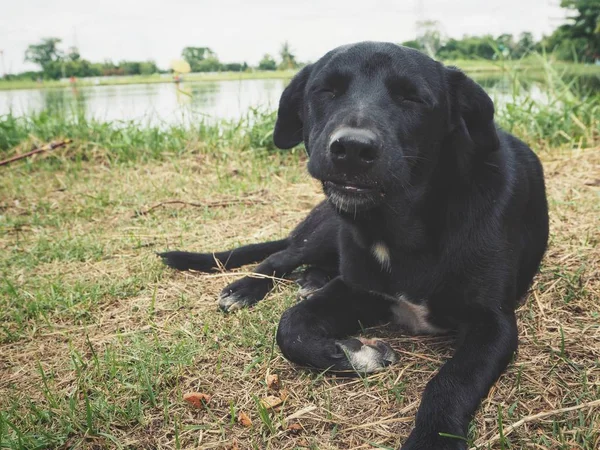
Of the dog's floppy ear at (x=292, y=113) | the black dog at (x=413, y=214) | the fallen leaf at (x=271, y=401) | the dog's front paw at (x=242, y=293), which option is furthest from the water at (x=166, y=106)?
the fallen leaf at (x=271, y=401)

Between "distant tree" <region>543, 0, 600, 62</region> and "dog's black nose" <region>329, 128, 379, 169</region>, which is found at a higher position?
"distant tree" <region>543, 0, 600, 62</region>

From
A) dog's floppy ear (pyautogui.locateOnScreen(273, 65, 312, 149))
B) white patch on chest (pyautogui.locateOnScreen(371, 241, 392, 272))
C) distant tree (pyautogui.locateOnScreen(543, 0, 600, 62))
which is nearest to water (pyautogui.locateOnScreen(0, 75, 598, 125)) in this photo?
dog's floppy ear (pyautogui.locateOnScreen(273, 65, 312, 149))

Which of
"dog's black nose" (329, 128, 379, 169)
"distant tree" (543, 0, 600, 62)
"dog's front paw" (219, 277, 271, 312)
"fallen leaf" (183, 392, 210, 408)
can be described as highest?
"distant tree" (543, 0, 600, 62)

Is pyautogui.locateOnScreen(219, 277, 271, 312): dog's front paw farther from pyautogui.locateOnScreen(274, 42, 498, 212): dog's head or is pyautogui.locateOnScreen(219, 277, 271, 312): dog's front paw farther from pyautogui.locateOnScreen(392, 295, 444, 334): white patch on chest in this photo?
pyautogui.locateOnScreen(274, 42, 498, 212): dog's head

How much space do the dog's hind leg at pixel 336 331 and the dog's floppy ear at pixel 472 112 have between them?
30.8 inches

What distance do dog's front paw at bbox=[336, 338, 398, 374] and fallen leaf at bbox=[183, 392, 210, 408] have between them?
54cm

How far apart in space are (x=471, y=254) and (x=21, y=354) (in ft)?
6.30

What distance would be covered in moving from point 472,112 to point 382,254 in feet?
2.30

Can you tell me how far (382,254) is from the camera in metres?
2.28

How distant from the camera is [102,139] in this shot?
623 centimetres

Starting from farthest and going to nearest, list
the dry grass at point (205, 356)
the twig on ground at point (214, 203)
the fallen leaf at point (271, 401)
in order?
the twig on ground at point (214, 203), the fallen leaf at point (271, 401), the dry grass at point (205, 356)

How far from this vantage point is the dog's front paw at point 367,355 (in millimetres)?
2006

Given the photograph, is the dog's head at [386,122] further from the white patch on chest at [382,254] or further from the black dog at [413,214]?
the white patch on chest at [382,254]

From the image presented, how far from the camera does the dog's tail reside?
3053 mm
